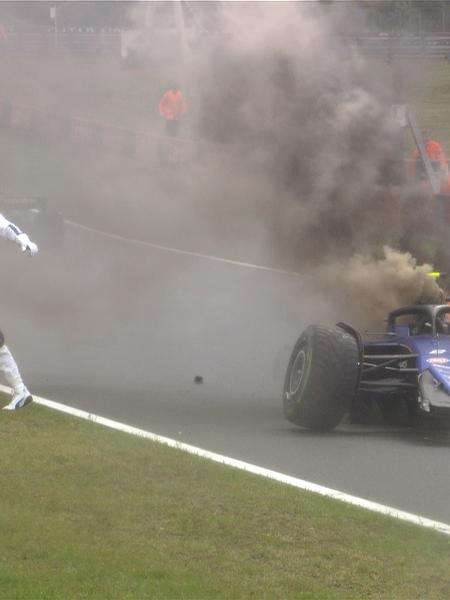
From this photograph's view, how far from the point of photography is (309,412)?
11.8 meters

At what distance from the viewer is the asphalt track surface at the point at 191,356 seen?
10.6 metres

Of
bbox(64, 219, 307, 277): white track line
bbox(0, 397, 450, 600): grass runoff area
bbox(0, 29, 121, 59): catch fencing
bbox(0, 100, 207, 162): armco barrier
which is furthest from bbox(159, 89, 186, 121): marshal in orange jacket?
bbox(0, 397, 450, 600): grass runoff area

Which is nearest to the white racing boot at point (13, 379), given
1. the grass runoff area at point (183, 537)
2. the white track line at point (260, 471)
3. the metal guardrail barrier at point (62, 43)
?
the white track line at point (260, 471)

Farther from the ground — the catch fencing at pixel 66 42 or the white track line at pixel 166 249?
the catch fencing at pixel 66 42

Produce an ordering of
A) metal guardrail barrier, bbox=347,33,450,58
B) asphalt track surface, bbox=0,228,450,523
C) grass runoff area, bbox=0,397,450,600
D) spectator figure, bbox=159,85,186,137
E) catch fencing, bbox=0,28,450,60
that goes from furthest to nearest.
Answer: catch fencing, bbox=0,28,450,60 → spectator figure, bbox=159,85,186,137 → metal guardrail barrier, bbox=347,33,450,58 → asphalt track surface, bbox=0,228,450,523 → grass runoff area, bbox=0,397,450,600

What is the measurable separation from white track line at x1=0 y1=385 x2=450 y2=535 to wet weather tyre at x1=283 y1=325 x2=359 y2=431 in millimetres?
1262

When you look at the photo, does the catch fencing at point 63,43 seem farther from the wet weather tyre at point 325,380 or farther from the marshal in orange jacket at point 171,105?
the wet weather tyre at point 325,380

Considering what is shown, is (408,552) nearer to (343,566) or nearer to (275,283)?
(343,566)

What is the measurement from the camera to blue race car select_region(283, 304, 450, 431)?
1154 centimetres

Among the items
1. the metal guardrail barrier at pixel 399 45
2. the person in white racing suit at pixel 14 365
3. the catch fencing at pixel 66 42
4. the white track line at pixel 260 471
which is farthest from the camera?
the catch fencing at pixel 66 42

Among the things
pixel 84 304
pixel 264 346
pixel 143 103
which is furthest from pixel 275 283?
pixel 143 103

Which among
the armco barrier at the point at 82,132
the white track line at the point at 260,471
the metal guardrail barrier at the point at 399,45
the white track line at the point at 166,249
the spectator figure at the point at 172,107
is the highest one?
the metal guardrail barrier at the point at 399,45

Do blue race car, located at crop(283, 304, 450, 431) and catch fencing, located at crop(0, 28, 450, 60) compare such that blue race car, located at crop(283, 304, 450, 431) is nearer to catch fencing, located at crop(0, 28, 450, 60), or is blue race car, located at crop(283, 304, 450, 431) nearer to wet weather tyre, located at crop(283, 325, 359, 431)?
wet weather tyre, located at crop(283, 325, 359, 431)

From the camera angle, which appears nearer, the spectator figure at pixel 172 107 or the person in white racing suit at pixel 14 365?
the person in white racing suit at pixel 14 365
